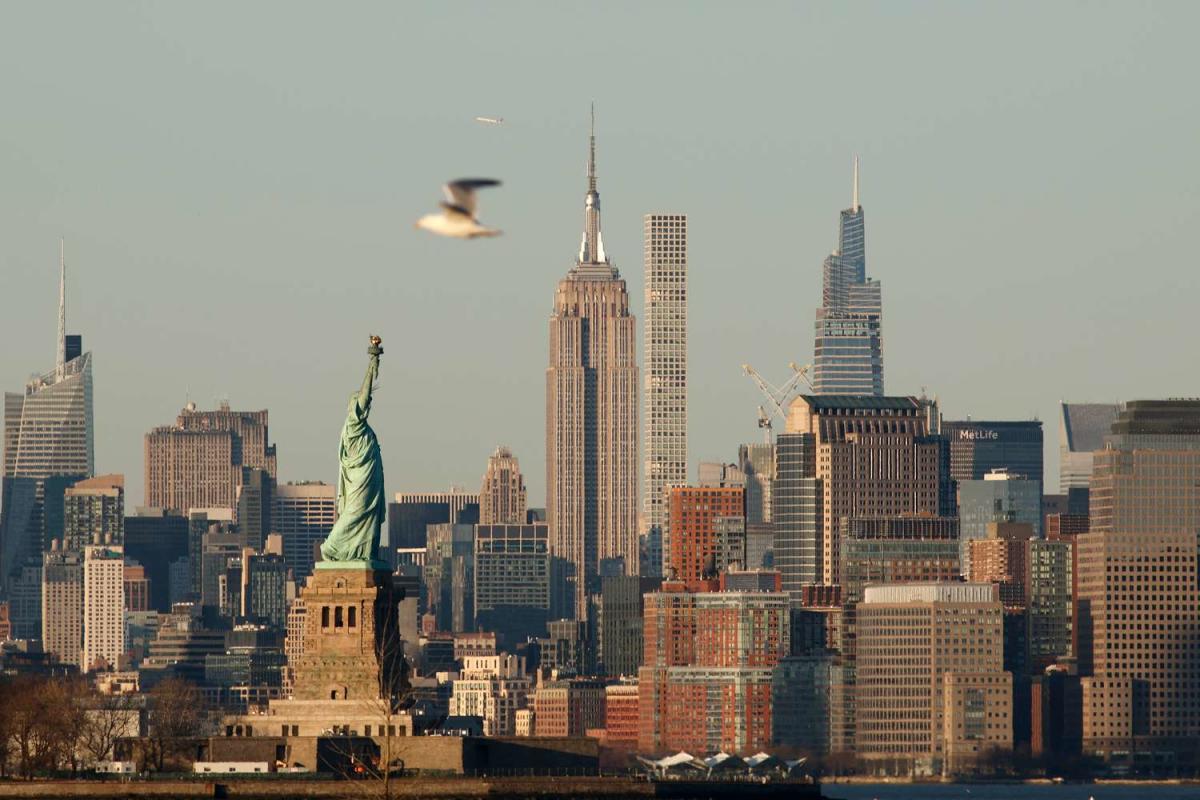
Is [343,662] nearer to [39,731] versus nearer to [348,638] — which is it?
[348,638]

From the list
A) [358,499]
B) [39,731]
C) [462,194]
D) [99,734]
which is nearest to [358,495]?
[358,499]

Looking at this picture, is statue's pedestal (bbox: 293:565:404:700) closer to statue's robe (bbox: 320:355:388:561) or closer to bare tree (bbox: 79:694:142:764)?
statue's robe (bbox: 320:355:388:561)

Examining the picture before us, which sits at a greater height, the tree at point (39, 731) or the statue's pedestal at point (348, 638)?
the statue's pedestal at point (348, 638)

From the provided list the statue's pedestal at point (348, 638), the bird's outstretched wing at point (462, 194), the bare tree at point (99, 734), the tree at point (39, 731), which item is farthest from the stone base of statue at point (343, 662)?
the bird's outstretched wing at point (462, 194)

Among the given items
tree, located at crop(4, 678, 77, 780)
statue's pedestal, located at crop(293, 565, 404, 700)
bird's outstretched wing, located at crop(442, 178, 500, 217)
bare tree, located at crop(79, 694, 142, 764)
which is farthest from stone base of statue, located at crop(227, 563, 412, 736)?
bird's outstretched wing, located at crop(442, 178, 500, 217)

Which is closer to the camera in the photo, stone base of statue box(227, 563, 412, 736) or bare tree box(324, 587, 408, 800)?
bare tree box(324, 587, 408, 800)

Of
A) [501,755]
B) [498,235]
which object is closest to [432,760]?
[501,755]

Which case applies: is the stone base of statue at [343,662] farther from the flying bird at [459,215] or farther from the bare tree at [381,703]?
the flying bird at [459,215]
